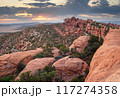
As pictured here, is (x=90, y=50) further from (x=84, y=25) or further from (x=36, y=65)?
A: (x=84, y=25)

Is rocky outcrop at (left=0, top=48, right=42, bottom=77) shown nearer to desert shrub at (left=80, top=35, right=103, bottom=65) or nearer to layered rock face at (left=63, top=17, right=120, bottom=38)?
desert shrub at (left=80, top=35, right=103, bottom=65)

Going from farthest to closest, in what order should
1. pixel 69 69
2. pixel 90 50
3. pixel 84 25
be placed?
pixel 84 25
pixel 90 50
pixel 69 69

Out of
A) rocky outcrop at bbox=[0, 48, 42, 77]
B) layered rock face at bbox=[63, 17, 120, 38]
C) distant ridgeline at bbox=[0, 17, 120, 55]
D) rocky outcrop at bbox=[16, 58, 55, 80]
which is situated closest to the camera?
rocky outcrop at bbox=[16, 58, 55, 80]

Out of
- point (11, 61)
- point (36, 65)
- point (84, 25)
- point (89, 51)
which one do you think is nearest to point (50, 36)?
point (84, 25)

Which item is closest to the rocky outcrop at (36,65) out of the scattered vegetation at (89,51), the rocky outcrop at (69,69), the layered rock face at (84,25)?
the rocky outcrop at (69,69)

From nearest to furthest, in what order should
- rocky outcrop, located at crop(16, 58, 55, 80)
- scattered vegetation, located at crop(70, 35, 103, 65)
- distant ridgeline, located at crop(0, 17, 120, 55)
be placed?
rocky outcrop, located at crop(16, 58, 55, 80), scattered vegetation, located at crop(70, 35, 103, 65), distant ridgeline, located at crop(0, 17, 120, 55)

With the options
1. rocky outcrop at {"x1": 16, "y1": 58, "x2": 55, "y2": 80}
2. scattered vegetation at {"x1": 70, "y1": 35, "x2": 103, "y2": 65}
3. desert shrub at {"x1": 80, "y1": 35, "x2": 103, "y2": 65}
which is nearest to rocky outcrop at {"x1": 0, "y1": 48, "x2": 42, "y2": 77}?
rocky outcrop at {"x1": 16, "y1": 58, "x2": 55, "y2": 80}

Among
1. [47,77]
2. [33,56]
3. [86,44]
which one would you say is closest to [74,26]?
[86,44]

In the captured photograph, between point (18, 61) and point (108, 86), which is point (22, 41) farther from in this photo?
point (108, 86)

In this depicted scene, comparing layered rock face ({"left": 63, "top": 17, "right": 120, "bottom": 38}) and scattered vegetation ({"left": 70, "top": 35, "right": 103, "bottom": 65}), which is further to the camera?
layered rock face ({"left": 63, "top": 17, "right": 120, "bottom": 38})

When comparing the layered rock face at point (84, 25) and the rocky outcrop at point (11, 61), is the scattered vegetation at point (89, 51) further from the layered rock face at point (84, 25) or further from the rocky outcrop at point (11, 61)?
the layered rock face at point (84, 25)

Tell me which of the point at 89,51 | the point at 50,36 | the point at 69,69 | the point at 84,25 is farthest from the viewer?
the point at 84,25

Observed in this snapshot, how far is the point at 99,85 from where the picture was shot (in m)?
4.16

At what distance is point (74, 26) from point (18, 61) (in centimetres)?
5552
